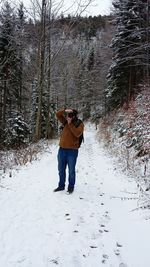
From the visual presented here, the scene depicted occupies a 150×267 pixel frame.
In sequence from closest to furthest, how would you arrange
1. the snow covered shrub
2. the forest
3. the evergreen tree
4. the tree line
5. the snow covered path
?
the snow covered path
the tree line
the forest
the snow covered shrub
the evergreen tree

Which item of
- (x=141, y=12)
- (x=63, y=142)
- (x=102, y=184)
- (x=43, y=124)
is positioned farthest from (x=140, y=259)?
(x=43, y=124)

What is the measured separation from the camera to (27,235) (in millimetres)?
4430

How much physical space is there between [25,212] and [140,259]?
237cm

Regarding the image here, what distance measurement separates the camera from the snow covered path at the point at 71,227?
12.6ft

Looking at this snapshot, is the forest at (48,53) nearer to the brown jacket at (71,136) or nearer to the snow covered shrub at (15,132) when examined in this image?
the snow covered shrub at (15,132)

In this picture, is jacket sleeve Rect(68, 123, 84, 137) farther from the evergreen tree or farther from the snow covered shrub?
the evergreen tree

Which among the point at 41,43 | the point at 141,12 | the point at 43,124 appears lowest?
the point at 43,124

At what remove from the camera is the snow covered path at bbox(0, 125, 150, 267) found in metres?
3.85

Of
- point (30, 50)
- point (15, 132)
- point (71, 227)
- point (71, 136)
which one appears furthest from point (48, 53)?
point (71, 227)

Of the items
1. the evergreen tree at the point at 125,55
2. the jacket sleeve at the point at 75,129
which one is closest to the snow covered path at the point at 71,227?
the jacket sleeve at the point at 75,129

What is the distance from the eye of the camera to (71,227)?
4840mm

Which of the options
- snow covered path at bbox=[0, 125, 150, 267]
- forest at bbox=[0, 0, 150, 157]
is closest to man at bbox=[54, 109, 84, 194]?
snow covered path at bbox=[0, 125, 150, 267]

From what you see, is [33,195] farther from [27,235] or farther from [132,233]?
[132,233]

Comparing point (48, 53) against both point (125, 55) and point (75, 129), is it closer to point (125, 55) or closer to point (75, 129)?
point (125, 55)
